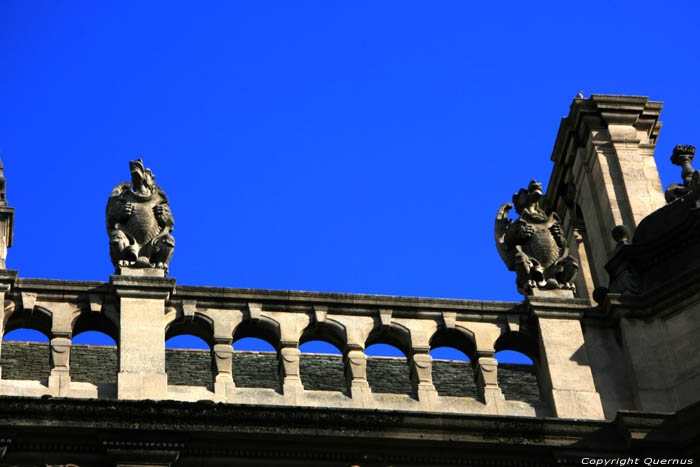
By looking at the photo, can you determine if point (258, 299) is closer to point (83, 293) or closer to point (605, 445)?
point (83, 293)

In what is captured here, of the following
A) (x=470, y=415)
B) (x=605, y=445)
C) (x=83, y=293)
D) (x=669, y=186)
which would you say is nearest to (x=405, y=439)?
(x=470, y=415)

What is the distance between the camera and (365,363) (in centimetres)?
2233

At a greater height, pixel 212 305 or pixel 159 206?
pixel 159 206

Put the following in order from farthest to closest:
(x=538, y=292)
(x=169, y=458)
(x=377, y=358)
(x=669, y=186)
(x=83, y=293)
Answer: (x=377, y=358) < (x=669, y=186) < (x=538, y=292) < (x=83, y=293) < (x=169, y=458)

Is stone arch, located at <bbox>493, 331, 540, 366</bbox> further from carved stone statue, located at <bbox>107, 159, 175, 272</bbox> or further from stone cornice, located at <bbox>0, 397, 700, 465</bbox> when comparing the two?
carved stone statue, located at <bbox>107, 159, 175, 272</bbox>

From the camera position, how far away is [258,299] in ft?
72.5

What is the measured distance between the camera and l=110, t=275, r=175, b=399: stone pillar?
68.2ft

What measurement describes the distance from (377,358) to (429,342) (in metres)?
6.01

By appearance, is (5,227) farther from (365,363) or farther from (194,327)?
(365,363)

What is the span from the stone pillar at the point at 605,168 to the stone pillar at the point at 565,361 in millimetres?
3977

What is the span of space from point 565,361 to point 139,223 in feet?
17.9

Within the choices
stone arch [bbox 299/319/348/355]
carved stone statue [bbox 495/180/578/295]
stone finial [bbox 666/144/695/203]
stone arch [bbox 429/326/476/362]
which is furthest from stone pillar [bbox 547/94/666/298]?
stone arch [bbox 299/319/348/355]

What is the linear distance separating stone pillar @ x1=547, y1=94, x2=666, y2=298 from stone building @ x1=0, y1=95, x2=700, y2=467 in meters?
1.73

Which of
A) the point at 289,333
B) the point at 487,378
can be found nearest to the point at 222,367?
the point at 289,333
